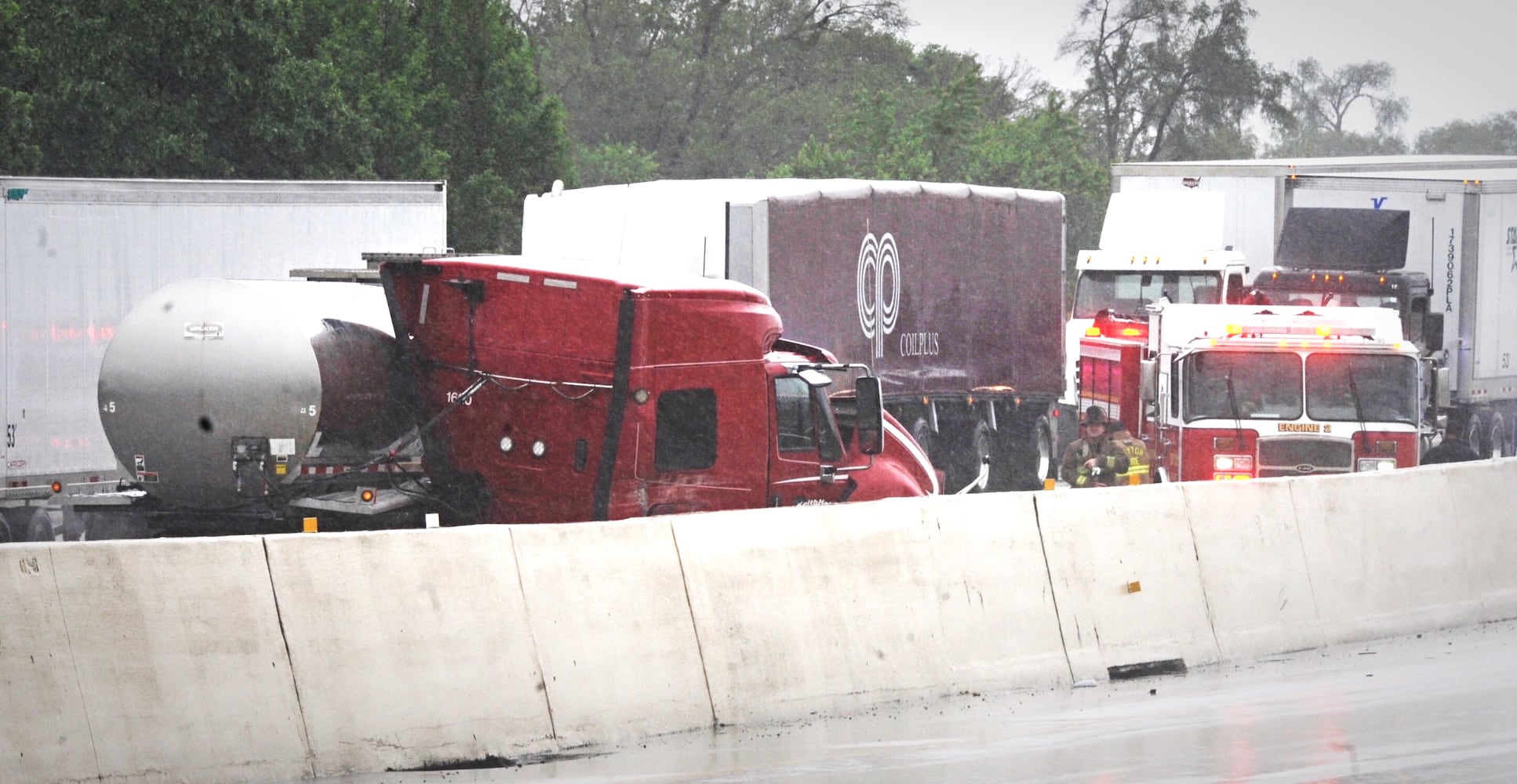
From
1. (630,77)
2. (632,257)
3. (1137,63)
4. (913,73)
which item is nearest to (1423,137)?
(1137,63)

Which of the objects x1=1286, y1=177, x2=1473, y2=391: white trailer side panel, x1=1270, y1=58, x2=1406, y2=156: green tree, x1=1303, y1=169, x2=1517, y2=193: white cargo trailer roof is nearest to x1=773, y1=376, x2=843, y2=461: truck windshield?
x1=1286, y1=177, x2=1473, y2=391: white trailer side panel

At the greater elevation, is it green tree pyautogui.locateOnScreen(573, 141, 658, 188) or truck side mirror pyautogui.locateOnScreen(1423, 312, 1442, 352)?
green tree pyautogui.locateOnScreen(573, 141, 658, 188)

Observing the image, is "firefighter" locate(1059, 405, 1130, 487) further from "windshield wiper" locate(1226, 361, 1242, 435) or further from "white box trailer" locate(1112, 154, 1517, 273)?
"white box trailer" locate(1112, 154, 1517, 273)

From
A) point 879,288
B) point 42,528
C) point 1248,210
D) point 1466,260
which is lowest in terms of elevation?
point 42,528

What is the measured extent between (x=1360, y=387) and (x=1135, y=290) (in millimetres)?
12508

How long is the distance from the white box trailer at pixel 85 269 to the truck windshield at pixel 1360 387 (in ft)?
26.8

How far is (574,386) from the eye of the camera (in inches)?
474

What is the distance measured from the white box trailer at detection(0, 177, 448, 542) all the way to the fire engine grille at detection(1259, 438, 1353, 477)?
7.81 m

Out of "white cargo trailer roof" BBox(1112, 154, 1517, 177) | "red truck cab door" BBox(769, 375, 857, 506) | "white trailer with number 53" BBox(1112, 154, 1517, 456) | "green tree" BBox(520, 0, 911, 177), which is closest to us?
"red truck cab door" BBox(769, 375, 857, 506)

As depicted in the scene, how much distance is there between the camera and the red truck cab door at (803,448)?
13.1m

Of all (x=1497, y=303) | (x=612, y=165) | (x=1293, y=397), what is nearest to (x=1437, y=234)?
(x=1497, y=303)

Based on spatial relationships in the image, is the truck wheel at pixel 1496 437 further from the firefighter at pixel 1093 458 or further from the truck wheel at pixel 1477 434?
the firefighter at pixel 1093 458

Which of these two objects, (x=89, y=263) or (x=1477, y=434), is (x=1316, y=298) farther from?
(x=89, y=263)

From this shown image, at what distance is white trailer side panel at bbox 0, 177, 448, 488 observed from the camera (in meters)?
16.3
